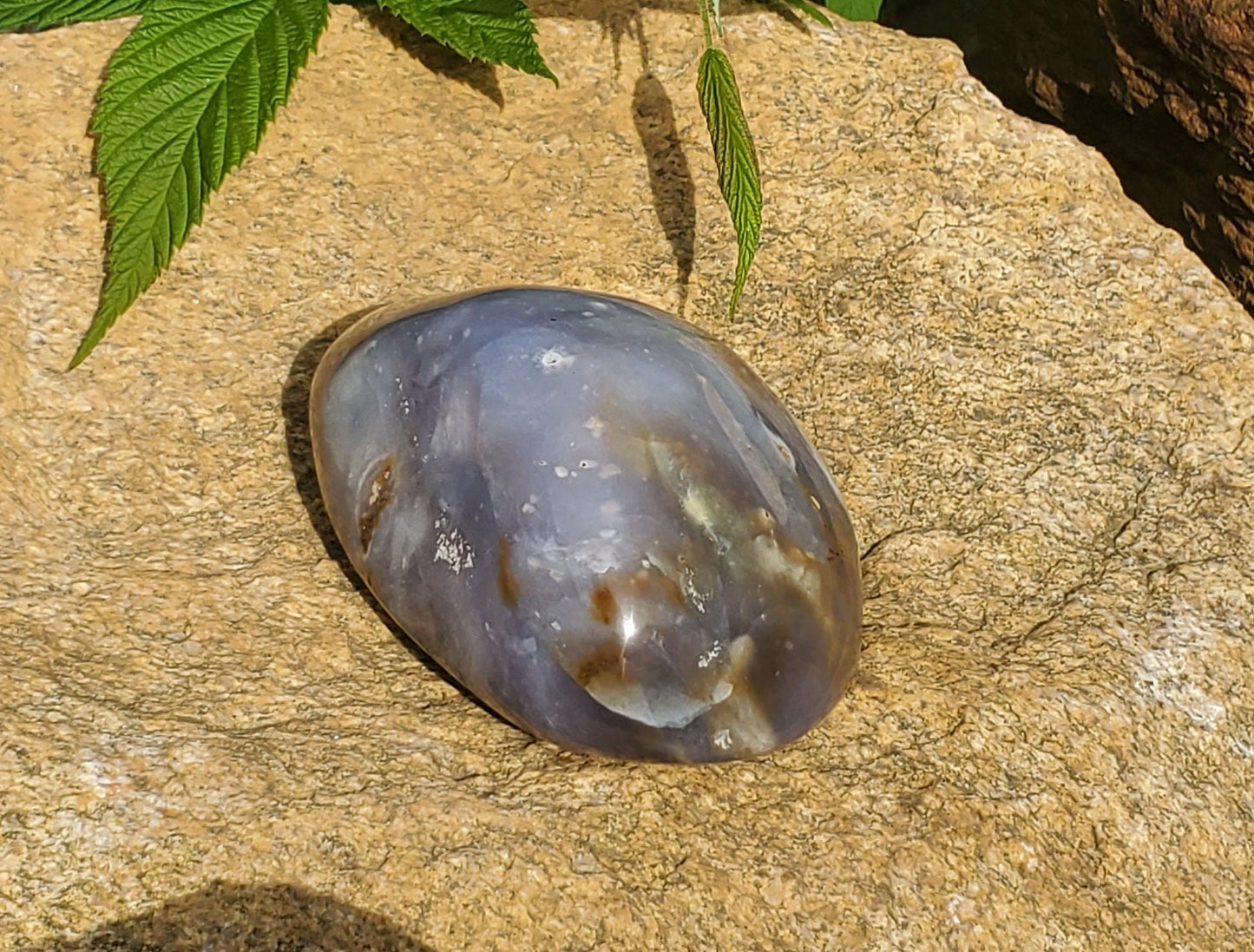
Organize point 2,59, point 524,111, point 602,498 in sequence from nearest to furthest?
point 602,498, point 2,59, point 524,111

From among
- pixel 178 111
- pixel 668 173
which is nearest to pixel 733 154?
pixel 668 173

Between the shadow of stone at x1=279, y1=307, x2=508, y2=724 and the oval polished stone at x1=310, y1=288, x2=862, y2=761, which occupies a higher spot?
the oval polished stone at x1=310, y1=288, x2=862, y2=761

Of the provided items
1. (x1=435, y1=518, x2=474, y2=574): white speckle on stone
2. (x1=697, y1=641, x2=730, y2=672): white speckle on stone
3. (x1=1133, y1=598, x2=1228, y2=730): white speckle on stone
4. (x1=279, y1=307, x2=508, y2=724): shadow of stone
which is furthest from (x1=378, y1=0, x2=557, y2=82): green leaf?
(x1=1133, y1=598, x2=1228, y2=730): white speckle on stone

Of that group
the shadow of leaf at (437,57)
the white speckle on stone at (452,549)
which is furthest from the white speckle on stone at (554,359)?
the shadow of leaf at (437,57)

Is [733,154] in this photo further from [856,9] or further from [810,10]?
Result: [856,9]

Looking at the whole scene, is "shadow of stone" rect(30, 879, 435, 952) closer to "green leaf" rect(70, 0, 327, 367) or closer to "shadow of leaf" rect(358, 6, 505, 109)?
"green leaf" rect(70, 0, 327, 367)

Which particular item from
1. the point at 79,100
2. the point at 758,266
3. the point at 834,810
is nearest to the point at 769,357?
the point at 758,266

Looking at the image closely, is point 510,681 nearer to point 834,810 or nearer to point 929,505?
point 834,810

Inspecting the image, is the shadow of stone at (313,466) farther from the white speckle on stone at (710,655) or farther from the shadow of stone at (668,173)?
the shadow of stone at (668,173)
